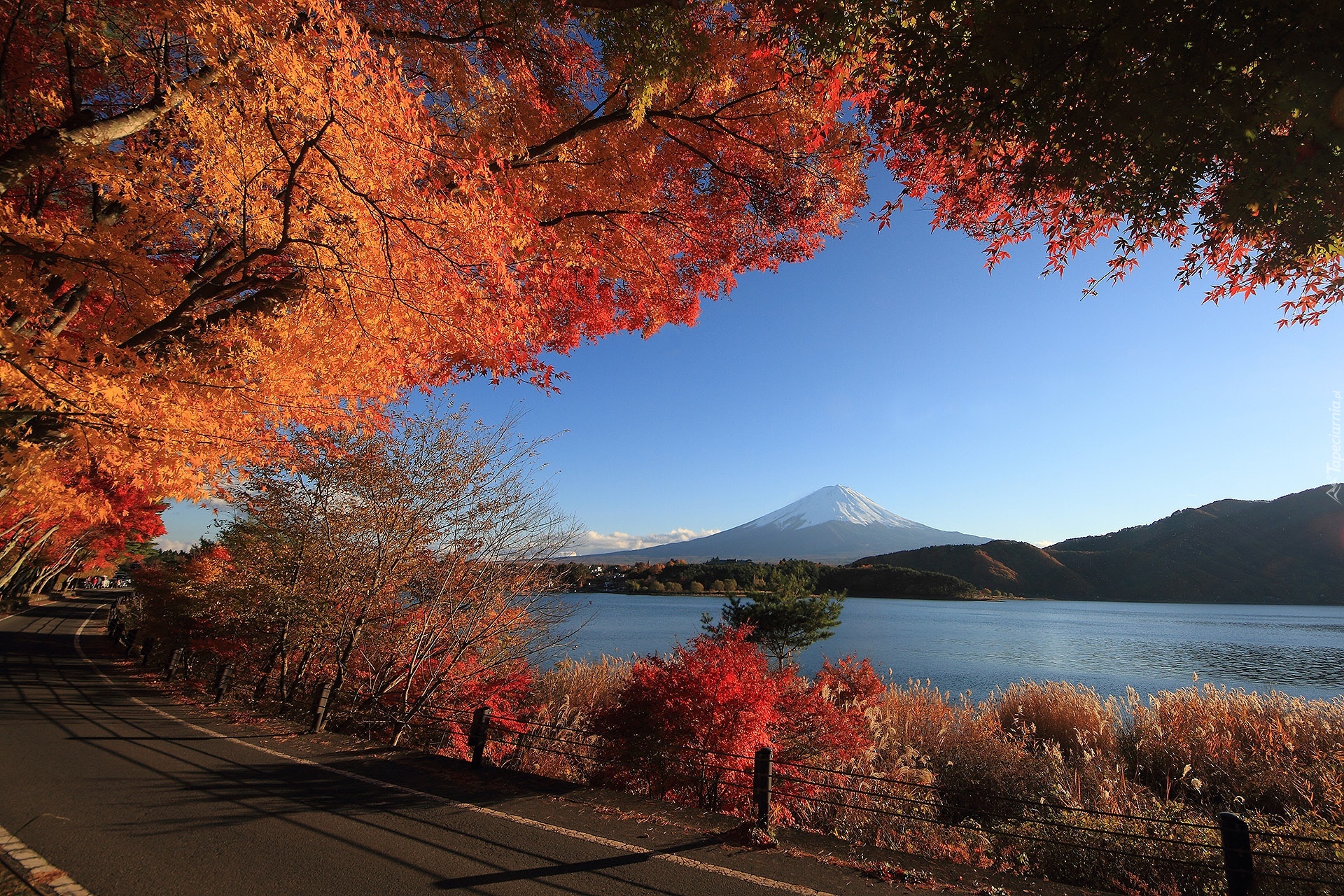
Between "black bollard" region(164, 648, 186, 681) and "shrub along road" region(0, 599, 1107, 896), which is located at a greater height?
"shrub along road" region(0, 599, 1107, 896)

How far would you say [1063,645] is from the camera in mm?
30922

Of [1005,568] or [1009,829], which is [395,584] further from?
[1005,568]

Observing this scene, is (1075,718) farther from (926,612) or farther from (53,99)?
(926,612)

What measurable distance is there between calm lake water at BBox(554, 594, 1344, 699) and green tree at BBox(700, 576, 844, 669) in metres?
1.55

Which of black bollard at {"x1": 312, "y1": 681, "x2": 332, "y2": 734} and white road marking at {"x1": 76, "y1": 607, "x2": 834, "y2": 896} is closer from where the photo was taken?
white road marking at {"x1": 76, "y1": 607, "x2": 834, "y2": 896}

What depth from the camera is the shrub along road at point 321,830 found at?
12.2 feet

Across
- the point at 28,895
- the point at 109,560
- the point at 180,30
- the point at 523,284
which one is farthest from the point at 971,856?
the point at 109,560

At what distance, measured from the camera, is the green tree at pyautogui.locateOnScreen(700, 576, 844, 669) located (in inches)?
657

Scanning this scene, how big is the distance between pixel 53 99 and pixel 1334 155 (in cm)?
842

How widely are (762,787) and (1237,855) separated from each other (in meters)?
3.25

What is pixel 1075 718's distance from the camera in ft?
32.2

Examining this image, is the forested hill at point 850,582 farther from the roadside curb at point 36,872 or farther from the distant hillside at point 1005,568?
the roadside curb at point 36,872

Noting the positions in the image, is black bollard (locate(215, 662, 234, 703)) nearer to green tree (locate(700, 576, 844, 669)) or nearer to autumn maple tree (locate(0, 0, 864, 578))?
autumn maple tree (locate(0, 0, 864, 578))

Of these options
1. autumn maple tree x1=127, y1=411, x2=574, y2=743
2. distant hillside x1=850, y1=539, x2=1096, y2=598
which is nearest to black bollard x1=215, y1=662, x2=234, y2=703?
autumn maple tree x1=127, y1=411, x2=574, y2=743
